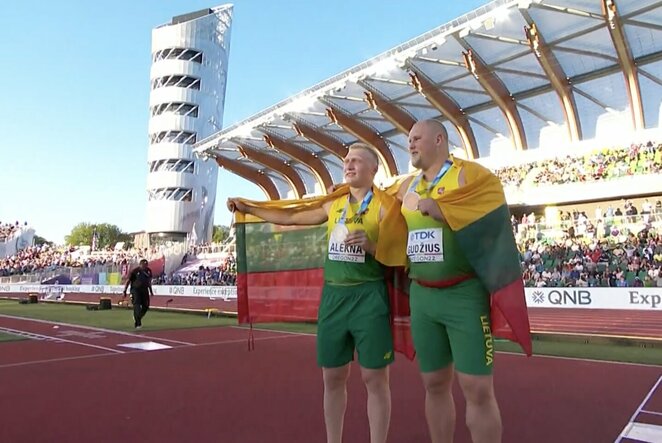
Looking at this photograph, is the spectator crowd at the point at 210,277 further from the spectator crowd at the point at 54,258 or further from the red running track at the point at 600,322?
the red running track at the point at 600,322

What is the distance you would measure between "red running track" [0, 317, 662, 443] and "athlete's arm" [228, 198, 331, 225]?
1.66 m

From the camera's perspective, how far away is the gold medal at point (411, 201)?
309 centimetres

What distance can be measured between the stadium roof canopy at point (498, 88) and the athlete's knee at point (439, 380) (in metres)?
27.8

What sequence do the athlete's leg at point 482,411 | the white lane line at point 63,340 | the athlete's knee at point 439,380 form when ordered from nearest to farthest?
the athlete's leg at point 482,411
the athlete's knee at point 439,380
the white lane line at point 63,340

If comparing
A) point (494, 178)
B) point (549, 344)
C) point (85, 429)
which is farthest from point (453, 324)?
point (549, 344)

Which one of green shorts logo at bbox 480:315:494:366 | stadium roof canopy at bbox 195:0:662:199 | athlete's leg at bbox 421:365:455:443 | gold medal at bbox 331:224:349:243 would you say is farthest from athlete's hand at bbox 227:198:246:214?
stadium roof canopy at bbox 195:0:662:199

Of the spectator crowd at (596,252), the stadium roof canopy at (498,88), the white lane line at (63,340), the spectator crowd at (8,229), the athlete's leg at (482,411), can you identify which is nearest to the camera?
the athlete's leg at (482,411)

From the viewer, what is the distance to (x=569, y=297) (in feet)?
48.2

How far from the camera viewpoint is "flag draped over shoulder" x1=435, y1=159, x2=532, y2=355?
2.83m

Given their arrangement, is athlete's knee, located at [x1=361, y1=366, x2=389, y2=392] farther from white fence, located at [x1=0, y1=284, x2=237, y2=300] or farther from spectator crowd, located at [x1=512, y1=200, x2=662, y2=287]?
white fence, located at [x1=0, y1=284, x2=237, y2=300]

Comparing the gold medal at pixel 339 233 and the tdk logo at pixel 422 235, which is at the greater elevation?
the gold medal at pixel 339 233

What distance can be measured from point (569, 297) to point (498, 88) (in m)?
26.7

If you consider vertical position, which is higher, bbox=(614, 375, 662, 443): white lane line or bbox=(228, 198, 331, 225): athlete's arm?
bbox=(228, 198, 331, 225): athlete's arm

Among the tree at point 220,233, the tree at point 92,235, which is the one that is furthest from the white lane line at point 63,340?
the tree at point 92,235
